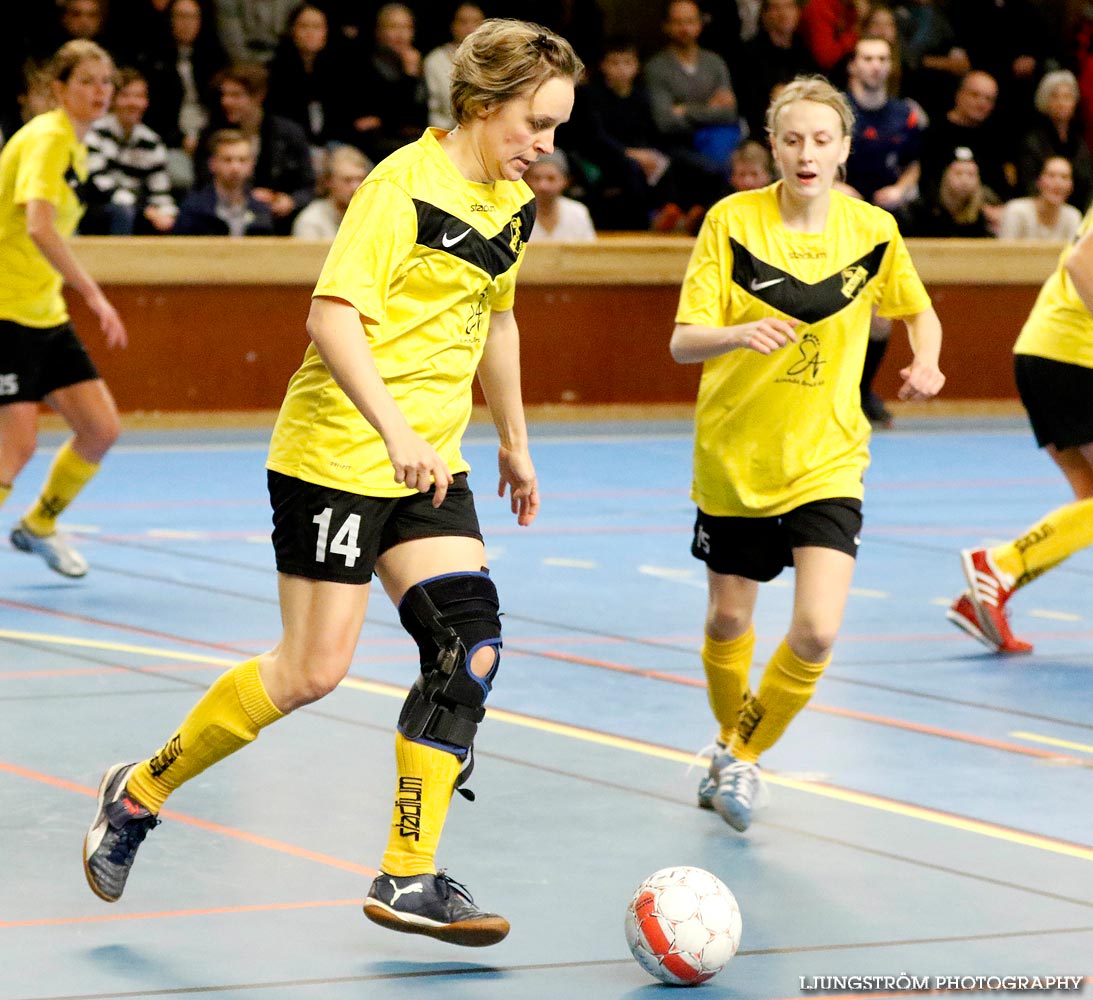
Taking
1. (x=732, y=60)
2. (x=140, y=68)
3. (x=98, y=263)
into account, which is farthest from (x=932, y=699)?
(x=732, y=60)

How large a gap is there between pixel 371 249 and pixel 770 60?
45.9 ft

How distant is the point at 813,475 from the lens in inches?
223

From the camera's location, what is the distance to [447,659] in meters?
4.44

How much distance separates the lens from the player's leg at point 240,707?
447 cm

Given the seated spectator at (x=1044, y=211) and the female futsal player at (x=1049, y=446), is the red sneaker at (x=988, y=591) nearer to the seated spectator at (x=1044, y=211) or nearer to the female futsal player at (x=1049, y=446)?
the female futsal player at (x=1049, y=446)

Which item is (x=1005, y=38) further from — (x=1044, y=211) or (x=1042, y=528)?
(x=1042, y=528)

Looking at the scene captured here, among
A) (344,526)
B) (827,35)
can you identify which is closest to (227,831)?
(344,526)

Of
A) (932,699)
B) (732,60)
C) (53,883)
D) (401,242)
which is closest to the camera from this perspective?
(401,242)

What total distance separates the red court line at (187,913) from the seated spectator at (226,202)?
10142mm

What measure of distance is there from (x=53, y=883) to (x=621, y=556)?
5.54 metres

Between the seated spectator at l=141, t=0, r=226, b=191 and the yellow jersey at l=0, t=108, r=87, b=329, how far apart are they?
20.1 feet

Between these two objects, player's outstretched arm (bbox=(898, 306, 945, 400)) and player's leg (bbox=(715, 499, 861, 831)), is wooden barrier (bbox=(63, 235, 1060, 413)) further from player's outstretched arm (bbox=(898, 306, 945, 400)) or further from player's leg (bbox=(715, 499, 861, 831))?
player's leg (bbox=(715, 499, 861, 831))

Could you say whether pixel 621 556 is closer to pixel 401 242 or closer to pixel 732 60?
pixel 401 242

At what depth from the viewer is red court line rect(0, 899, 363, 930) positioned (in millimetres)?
4477
